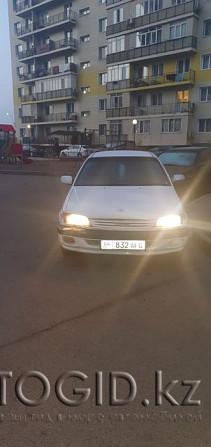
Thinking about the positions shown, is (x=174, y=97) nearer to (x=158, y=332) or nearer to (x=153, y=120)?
(x=153, y=120)

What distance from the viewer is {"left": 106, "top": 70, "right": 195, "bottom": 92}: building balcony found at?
103ft

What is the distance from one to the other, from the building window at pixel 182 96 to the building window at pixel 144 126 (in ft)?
12.1

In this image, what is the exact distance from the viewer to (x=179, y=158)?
9281 millimetres

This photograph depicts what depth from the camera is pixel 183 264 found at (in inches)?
189

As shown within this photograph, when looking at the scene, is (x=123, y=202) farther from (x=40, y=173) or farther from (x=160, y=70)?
(x=160, y=70)

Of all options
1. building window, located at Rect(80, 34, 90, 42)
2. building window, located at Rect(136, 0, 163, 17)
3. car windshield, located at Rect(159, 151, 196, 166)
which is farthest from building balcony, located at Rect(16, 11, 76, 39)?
car windshield, located at Rect(159, 151, 196, 166)

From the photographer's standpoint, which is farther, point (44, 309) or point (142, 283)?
point (142, 283)

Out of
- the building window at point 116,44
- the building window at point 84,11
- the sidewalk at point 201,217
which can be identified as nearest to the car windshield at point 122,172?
the sidewalk at point 201,217

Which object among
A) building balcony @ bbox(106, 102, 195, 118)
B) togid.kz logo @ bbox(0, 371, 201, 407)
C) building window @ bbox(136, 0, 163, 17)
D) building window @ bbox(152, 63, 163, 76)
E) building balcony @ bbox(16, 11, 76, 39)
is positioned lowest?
togid.kz logo @ bbox(0, 371, 201, 407)

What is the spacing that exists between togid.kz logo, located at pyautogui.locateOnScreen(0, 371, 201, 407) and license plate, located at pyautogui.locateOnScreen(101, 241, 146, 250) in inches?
71.8

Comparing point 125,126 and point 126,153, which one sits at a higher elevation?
point 125,126

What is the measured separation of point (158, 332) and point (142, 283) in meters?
1.10

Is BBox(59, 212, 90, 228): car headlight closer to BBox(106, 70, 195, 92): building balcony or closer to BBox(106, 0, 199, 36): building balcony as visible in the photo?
BBox(106, 70, 195, 92): building balcony

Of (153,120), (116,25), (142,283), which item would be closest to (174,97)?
(153,120)
